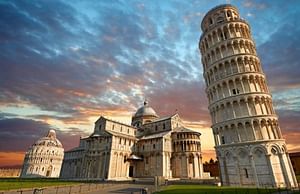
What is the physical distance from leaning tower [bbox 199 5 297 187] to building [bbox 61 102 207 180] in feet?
69.7

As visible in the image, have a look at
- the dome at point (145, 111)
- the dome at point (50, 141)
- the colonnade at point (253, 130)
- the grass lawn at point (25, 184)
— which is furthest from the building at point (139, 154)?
the dome at point (50, 141)

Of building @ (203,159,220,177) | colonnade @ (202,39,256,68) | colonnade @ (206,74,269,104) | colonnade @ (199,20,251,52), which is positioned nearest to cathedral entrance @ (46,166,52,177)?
building @ (203,159,220,177)

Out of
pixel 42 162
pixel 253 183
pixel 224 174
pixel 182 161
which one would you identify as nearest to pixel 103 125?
pixel 182 161

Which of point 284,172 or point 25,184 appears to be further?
point 25,184

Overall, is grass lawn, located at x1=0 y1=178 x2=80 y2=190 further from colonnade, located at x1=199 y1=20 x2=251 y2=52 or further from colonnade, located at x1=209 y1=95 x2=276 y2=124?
colonnade, located at x1=199 y1=20 x2=251 y2=52

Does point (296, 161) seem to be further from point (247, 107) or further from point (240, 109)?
point (240, 109)

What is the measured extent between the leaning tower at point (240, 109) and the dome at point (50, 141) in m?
120

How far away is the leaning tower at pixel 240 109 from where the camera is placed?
27.9m

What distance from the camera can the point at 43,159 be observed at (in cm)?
11294

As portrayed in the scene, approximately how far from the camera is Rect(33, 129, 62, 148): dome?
11812cm

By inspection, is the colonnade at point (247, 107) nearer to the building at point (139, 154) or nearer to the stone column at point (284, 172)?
the stone column at point (284, 172)

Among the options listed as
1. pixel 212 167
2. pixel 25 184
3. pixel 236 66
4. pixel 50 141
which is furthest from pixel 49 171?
pixel 236 66

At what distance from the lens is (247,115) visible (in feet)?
102

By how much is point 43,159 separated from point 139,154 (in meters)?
87.5
